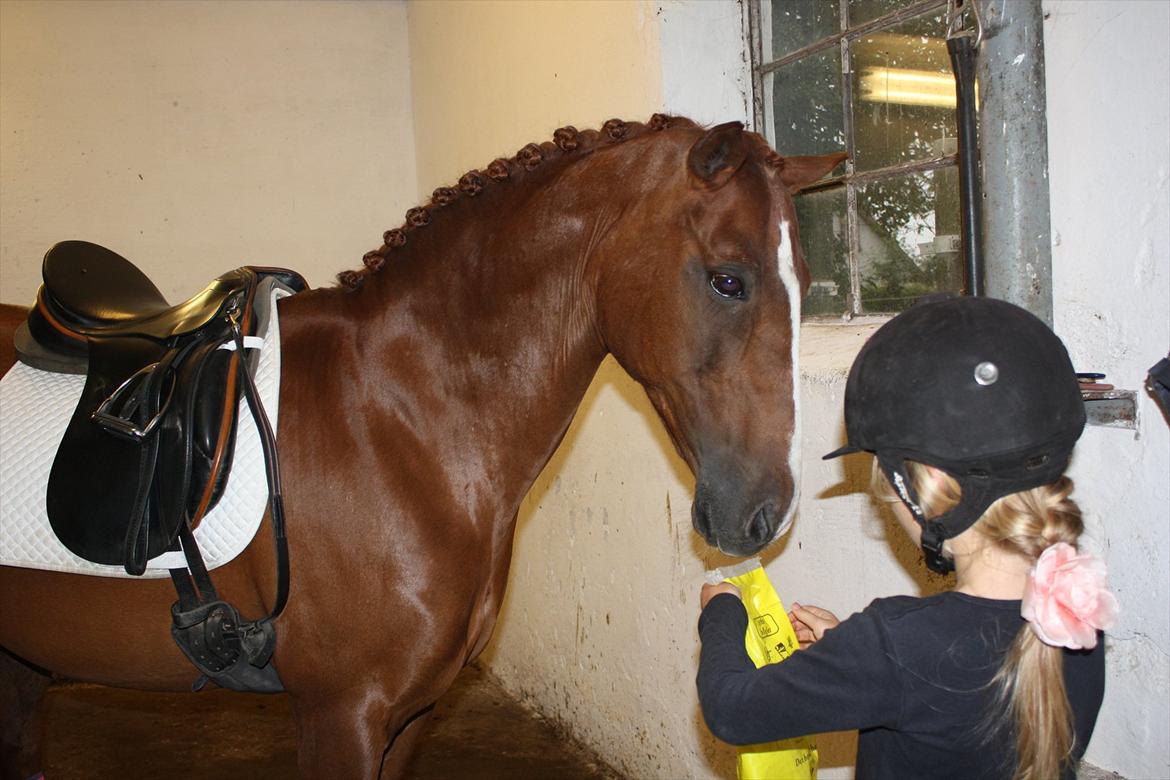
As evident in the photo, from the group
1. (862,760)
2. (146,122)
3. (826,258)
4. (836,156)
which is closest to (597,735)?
(826,258)

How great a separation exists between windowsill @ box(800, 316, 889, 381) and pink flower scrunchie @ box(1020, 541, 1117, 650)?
940 mm

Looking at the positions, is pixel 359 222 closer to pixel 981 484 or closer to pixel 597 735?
pixel 597 735

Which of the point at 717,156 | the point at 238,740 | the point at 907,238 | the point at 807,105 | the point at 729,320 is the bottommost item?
the point at 238,740

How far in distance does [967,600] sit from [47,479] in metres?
1.48

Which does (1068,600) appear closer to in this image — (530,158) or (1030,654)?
(1030,654)

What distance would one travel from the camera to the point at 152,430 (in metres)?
1.38

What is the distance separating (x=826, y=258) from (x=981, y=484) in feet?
4.98

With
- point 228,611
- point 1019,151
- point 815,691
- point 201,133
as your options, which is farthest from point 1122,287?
point 201,133

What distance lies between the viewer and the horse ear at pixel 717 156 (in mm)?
1289

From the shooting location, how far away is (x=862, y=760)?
3.65 ft

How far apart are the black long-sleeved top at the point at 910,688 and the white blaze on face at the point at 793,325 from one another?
32cm

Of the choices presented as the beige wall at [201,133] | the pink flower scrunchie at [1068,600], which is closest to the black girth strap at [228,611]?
the pink flower scrunchie at [1068,600]

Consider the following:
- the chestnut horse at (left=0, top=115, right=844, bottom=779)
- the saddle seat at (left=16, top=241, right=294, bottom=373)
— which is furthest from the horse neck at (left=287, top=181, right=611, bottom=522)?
the saddle seat at (left=16, top=241, right=294, bottom=373)

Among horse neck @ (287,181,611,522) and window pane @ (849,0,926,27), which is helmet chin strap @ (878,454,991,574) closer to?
horse neck @ (287,181,611,522)
